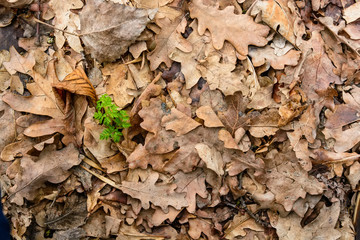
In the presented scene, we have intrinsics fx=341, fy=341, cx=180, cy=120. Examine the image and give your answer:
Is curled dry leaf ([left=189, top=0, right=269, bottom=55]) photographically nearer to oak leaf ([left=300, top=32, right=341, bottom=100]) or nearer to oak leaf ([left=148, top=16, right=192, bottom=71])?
oak leaf ([left=148, top=16, right=192, bottom=71])

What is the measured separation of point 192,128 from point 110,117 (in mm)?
686

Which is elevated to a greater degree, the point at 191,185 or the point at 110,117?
the point at 110,117

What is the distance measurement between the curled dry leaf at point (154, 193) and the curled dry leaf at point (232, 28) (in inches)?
49.4

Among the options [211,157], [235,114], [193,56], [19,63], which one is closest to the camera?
[211,157]

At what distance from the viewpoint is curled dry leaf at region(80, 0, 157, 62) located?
9.53 feet

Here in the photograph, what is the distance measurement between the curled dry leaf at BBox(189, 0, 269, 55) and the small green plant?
0.98 metres

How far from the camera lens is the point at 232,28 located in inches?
115

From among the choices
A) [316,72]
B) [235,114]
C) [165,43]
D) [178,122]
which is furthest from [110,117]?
[316,72]

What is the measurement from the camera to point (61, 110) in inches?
116

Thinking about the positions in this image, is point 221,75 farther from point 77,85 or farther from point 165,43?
point 77,85

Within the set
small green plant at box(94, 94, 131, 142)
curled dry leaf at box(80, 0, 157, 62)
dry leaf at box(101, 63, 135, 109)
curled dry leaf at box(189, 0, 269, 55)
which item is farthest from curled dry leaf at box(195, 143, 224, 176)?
curled dry leaf at box(80, 0, 157, 62)

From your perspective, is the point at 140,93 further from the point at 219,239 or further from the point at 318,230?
the point at 318,230

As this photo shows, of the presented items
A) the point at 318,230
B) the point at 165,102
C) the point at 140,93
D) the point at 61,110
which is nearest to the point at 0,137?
the point at 61,110

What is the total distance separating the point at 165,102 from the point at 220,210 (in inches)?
40.6
